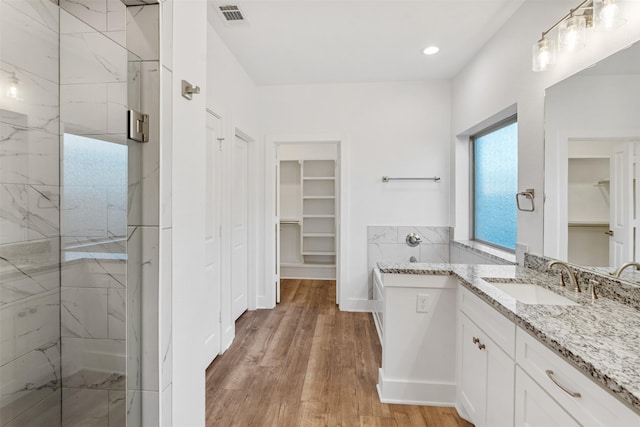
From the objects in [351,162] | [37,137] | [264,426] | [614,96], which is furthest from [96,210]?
[351,162]

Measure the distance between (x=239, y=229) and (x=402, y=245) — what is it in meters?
1.90

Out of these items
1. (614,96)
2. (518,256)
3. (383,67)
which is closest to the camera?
(614,96)

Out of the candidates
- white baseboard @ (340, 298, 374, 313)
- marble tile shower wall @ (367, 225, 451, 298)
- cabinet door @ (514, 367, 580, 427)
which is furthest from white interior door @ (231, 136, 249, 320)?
cabinet door @ (514, 367, 580, 427)

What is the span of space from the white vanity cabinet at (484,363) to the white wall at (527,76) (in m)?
0.77

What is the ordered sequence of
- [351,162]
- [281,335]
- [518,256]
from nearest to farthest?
[518,256], [281,335], [351,162]

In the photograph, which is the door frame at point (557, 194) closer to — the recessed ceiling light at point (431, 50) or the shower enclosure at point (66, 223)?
the recessed ceiling light at point (431, 50)

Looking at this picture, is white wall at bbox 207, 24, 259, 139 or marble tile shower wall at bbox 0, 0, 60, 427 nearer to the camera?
marble tile shower wall at bbox 0, 0, 60, 427

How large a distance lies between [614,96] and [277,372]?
2637 millimetres

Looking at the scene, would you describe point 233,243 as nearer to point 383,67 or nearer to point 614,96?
point 383,67

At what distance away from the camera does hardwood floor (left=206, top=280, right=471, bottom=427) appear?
73.5 inches

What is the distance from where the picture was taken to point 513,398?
4.19 feet

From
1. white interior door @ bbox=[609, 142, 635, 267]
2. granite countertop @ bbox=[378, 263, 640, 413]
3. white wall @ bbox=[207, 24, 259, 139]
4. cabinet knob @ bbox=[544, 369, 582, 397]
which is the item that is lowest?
cabinet knob @ bbox=[544, 369, 582, 397]

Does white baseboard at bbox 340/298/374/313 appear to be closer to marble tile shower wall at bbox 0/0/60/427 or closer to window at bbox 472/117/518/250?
window at bbox 472/117/518/250

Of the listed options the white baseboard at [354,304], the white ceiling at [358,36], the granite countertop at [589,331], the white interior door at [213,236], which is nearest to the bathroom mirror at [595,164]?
the granite countertop at [589,331]
